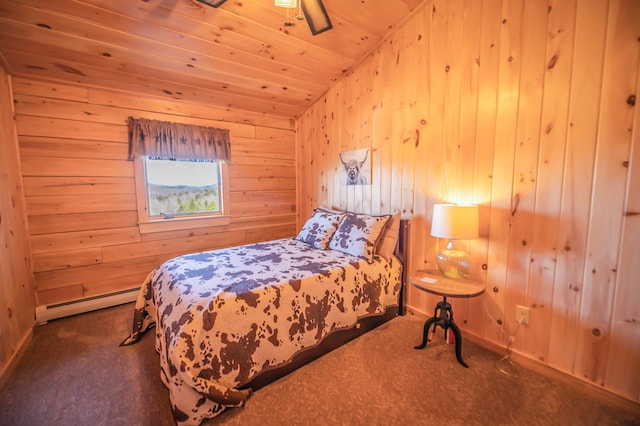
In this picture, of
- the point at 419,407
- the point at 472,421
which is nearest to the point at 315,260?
the point at 419,407

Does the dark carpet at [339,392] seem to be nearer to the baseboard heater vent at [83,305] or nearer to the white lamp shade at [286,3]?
the baseboard heater vent at [83,305]

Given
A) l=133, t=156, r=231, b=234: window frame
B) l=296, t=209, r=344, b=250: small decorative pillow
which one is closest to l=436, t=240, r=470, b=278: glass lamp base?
l=296, t=209, r=344, b=250: small decorative pillow

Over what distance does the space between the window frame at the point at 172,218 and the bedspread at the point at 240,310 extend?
0.93m

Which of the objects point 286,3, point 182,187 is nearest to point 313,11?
point 286,3

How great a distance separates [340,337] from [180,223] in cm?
228

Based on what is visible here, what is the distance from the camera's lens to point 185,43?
84.8 inches

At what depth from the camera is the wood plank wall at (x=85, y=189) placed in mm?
2285

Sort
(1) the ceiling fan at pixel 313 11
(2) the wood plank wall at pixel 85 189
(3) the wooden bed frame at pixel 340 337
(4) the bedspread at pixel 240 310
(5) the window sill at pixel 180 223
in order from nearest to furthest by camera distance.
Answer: (4) the bedspread at pixel 240 310
(1) the ceiling fan at pixel 313 11
(3) the wooden bed frame at pixel 340 337
(2) the wood plank wall at pixel 85 189
(5) the window sill at pixel 180 223

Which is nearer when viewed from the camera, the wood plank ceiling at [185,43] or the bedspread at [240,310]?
the bedspread at [240,310]

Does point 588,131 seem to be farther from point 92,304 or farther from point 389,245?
point 92,304

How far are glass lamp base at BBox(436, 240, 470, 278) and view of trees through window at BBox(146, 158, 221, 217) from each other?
9.01 ft

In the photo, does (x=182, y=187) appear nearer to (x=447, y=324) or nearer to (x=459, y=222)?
(x=459, y=222)

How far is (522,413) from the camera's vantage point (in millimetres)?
1401

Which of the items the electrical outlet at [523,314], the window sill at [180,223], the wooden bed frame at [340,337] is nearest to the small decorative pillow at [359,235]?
the wooden bed frame at [340,337]
